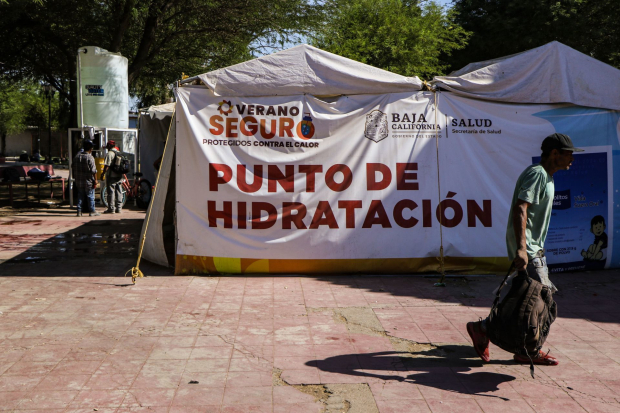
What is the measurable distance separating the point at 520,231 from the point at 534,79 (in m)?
4.55

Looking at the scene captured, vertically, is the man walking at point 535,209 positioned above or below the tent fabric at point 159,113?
below

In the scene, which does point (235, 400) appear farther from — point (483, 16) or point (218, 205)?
point (483, 16)

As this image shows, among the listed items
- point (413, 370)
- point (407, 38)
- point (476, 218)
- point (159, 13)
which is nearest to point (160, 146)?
point (159, 13)

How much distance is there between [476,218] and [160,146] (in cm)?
1213

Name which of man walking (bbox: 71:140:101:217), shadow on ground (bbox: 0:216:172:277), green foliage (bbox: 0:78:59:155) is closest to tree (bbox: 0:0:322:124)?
man walking (bbox: 71:140:101:217)

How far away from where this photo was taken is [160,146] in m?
18.3

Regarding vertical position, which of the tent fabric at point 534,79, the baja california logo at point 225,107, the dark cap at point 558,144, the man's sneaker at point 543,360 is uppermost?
the tent fabric at point 534,79

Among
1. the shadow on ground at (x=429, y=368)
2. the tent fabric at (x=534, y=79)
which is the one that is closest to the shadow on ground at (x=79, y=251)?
the shadow on ground at (x=429, y=368)

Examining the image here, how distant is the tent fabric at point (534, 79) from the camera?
8.37 m

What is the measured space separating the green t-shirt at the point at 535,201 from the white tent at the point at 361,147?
3.62m

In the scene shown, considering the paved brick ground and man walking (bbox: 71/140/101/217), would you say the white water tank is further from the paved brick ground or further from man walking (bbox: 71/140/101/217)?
the paved brick ground

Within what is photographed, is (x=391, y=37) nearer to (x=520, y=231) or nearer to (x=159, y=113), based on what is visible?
(x=159, y=113)

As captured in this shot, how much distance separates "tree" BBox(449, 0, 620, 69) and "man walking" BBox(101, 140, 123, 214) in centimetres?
1461

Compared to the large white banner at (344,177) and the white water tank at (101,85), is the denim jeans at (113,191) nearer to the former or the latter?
the white water tank at (101,85)
